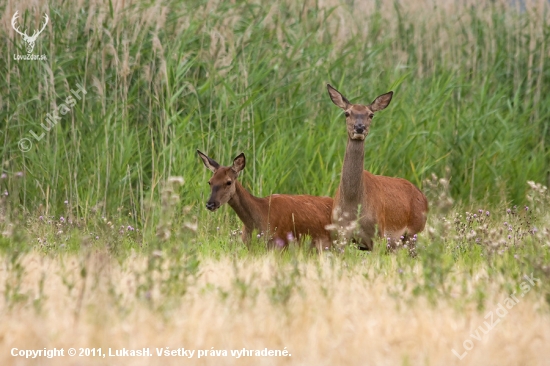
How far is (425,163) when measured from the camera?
9852 millimetres

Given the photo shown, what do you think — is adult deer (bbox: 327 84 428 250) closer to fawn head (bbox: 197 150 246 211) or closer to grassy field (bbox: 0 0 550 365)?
grassy field (bbox: 0 0 550 365)

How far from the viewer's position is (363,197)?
303 inches

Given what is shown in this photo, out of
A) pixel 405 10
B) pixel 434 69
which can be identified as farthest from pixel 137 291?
pixel 405 10

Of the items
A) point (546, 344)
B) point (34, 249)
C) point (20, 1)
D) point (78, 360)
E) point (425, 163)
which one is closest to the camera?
point (78, 360)

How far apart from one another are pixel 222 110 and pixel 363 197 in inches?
88.3

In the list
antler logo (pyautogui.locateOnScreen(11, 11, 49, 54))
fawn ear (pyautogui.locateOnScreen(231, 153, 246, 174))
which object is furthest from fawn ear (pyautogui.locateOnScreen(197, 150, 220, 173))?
antler logo (pyautogui.locateOnScreen(11, 11, 49, 54))

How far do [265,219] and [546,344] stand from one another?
3817 millimetres

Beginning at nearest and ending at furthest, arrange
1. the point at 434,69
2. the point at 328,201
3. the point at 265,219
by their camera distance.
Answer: the point at 265,219 < the point at 328,201 < the point at 434,69

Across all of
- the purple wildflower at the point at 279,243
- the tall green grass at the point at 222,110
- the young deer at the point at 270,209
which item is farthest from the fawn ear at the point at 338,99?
the purple wildflower at the point at 279,243

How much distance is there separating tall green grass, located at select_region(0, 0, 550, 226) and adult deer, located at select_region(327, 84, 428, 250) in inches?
45.2

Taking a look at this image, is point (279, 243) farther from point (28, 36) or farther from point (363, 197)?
point (28, 36)

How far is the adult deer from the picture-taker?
7637 millimetres

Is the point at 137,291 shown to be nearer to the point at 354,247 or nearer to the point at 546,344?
the point at 546,344

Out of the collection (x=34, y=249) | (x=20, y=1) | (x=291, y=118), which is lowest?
(x=34, y=249)
